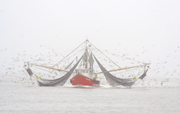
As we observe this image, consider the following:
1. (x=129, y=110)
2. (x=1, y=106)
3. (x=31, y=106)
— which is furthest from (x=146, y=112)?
(x=1, y=106)

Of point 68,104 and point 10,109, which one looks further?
Result: point 68,104

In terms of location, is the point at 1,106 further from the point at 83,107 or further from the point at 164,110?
the point at 164,110

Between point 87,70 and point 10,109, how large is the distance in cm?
2484

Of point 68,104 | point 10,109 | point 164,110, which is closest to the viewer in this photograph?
point 10,109

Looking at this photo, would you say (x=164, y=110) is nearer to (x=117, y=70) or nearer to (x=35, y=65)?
(x=117, y=70)

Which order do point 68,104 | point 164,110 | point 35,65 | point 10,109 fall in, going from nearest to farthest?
A: 1. point 10,109
2. point 164,110
3. point 68,104
4. point 35,65

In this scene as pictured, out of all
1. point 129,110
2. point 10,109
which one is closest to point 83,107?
point 129,110

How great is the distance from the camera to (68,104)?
36469mm

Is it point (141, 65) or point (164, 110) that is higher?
point (141, 65)

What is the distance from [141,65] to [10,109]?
29.6 metres

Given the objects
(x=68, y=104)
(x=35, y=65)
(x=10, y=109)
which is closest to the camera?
(x=10, y=109)

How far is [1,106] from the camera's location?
1314 inches

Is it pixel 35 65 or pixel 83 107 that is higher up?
pixel 35 65

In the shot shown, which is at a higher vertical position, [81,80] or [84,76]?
[84,76]
